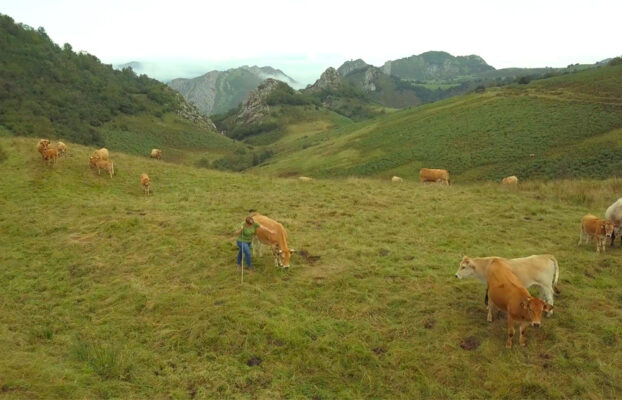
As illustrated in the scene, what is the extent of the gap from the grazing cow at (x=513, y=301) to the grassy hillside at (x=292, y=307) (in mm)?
525

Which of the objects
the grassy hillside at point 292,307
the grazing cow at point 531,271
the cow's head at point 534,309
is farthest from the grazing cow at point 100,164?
the cow's head at point 534,309

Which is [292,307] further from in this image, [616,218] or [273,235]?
[616,218]

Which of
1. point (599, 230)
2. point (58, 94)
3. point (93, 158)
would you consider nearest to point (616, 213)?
point (599, 230)

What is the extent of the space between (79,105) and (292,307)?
136 m

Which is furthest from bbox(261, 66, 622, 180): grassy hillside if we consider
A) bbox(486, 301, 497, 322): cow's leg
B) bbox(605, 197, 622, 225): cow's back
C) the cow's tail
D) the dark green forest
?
the dark green forest

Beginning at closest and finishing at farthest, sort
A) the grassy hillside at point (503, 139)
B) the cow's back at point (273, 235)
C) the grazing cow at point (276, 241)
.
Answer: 1. the grazing cow at point (276, 241)
2. the cow's back at point (273, 235)
3. the grassy hillside at point (503, 139)

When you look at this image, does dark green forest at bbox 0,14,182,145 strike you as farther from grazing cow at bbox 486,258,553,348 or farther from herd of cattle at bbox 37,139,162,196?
grazing cow at bbox 486,258,553,348

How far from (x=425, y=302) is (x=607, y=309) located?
4.55 metres

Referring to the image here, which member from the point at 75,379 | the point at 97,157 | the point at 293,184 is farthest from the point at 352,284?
the point at 97,157

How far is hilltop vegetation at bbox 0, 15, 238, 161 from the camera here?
4112 inches

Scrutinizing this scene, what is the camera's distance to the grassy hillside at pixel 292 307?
854 cm

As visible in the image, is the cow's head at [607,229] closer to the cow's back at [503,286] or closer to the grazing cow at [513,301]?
the cow's back at [503,286]

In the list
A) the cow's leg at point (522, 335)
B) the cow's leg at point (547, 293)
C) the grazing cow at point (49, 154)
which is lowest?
the cow's leg at point (522, 335)

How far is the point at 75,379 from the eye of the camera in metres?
8.05
